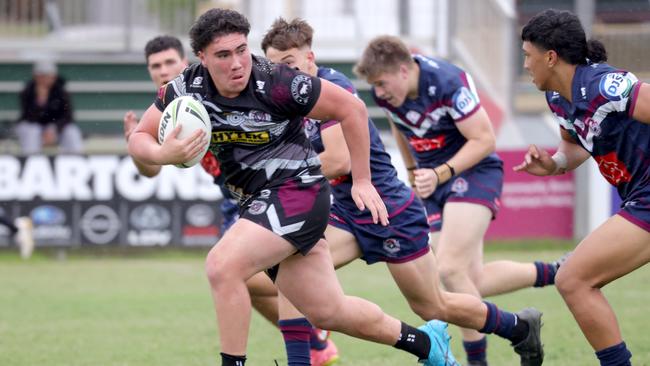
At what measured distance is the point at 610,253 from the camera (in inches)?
210

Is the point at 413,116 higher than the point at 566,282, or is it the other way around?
the point at 413,116

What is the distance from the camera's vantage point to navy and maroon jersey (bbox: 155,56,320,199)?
207 inches

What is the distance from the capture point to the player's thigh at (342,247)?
21.2 ft

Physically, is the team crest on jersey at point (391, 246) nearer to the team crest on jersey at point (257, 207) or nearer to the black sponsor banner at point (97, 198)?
the team crest on jersey at point (257, 207)

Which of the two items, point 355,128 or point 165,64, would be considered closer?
point 355,128

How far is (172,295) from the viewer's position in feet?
36.3

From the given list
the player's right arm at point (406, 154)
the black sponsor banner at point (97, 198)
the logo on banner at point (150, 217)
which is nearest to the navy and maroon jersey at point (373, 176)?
the player's right arm at point (406, 154)

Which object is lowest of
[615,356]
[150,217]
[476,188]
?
[150,217]

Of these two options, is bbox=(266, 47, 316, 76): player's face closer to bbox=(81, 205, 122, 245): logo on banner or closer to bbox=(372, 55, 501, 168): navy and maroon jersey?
bbox=(372, 55, 501, 168): navy and maroon jersey

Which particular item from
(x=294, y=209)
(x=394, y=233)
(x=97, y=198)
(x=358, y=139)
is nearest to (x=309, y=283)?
(x=294, y=209)

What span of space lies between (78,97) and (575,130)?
42.0 feet

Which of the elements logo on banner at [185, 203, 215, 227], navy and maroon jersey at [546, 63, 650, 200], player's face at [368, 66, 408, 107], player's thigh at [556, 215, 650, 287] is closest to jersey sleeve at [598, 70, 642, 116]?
navy and maroon jersey at [546, 63, 650, 200]

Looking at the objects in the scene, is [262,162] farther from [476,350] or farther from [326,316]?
[476,350]

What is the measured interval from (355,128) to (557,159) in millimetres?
1447
